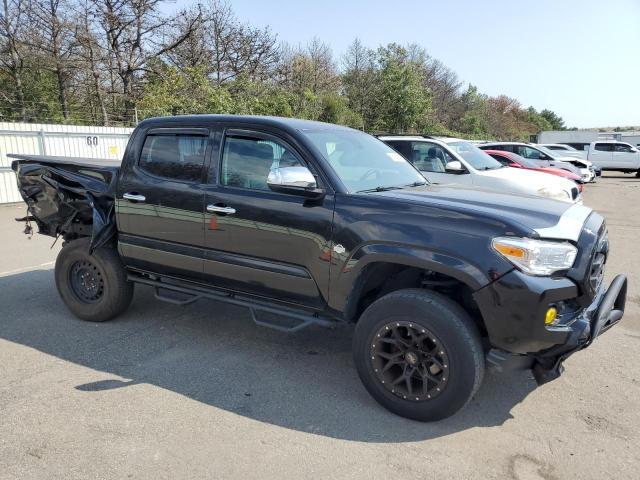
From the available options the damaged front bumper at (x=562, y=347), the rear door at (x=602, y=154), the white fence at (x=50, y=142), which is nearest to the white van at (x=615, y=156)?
the rear door at (x=602, y=154)

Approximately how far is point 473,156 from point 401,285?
7.47 m

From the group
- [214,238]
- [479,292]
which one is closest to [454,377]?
[479,292]

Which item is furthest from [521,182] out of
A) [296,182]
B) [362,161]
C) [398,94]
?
[398,94]

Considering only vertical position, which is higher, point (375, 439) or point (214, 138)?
point (214, 138)

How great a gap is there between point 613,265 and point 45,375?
734 centimetres

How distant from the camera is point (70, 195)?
512 cm

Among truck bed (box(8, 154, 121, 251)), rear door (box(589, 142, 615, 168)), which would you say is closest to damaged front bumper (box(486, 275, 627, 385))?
truck bed (box(8, 154, 121, 251))

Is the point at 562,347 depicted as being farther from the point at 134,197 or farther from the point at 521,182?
the point at 521,182

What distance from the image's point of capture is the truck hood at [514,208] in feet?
9.97

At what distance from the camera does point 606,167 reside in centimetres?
2892

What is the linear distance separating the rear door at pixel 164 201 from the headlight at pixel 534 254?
2340 millimetres

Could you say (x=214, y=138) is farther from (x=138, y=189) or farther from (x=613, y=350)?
(x=613, y=350)

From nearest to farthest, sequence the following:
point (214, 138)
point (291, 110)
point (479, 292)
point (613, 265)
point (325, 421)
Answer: point (479, 292)
point (325, 421)
point (214, 138)
point (613, 265)
point (291, 110)

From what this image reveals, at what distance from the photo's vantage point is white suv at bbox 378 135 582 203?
9.31m
